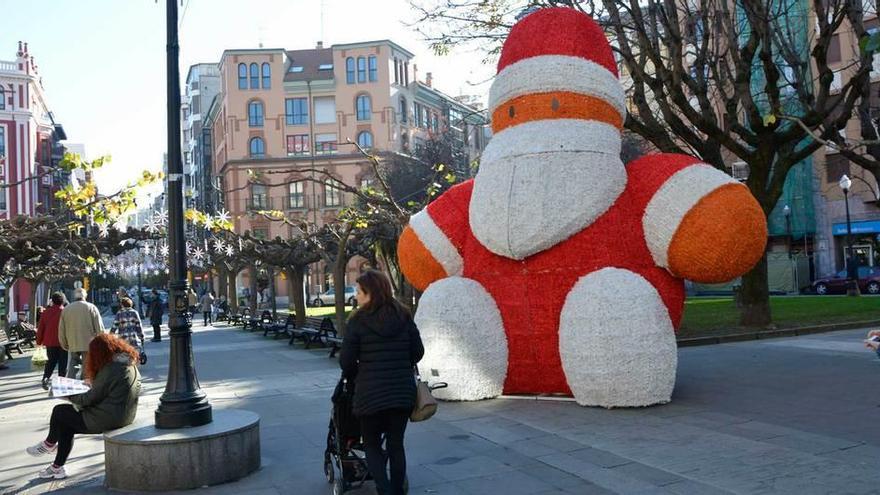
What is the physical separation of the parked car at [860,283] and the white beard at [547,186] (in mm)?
26041

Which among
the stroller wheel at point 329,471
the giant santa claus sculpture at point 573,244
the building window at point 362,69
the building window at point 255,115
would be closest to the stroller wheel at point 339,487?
the stroller wheel at point 329,471

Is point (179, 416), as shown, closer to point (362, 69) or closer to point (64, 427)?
point (64, 427)

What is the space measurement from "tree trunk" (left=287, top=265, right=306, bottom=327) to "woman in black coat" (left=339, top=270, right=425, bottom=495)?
612 inches

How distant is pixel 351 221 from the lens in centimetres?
1503

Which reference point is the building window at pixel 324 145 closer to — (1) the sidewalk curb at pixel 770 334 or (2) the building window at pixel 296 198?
(2) the building window at pixel 296 198

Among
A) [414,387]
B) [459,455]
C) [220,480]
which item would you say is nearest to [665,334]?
[459,455]

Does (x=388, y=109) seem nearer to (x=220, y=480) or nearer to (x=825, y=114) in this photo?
(x=825, y=114)

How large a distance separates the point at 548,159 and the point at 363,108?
53.6 m

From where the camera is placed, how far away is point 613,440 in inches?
256

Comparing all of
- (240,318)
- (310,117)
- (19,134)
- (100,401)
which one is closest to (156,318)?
(240,318)

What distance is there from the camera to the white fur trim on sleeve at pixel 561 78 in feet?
26.1

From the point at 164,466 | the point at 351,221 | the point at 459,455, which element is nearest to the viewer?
the point at 164,466

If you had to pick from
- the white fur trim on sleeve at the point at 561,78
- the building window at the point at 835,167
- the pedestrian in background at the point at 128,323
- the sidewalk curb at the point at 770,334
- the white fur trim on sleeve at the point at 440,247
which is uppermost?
the building window at the point at 835,167

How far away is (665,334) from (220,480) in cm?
447
